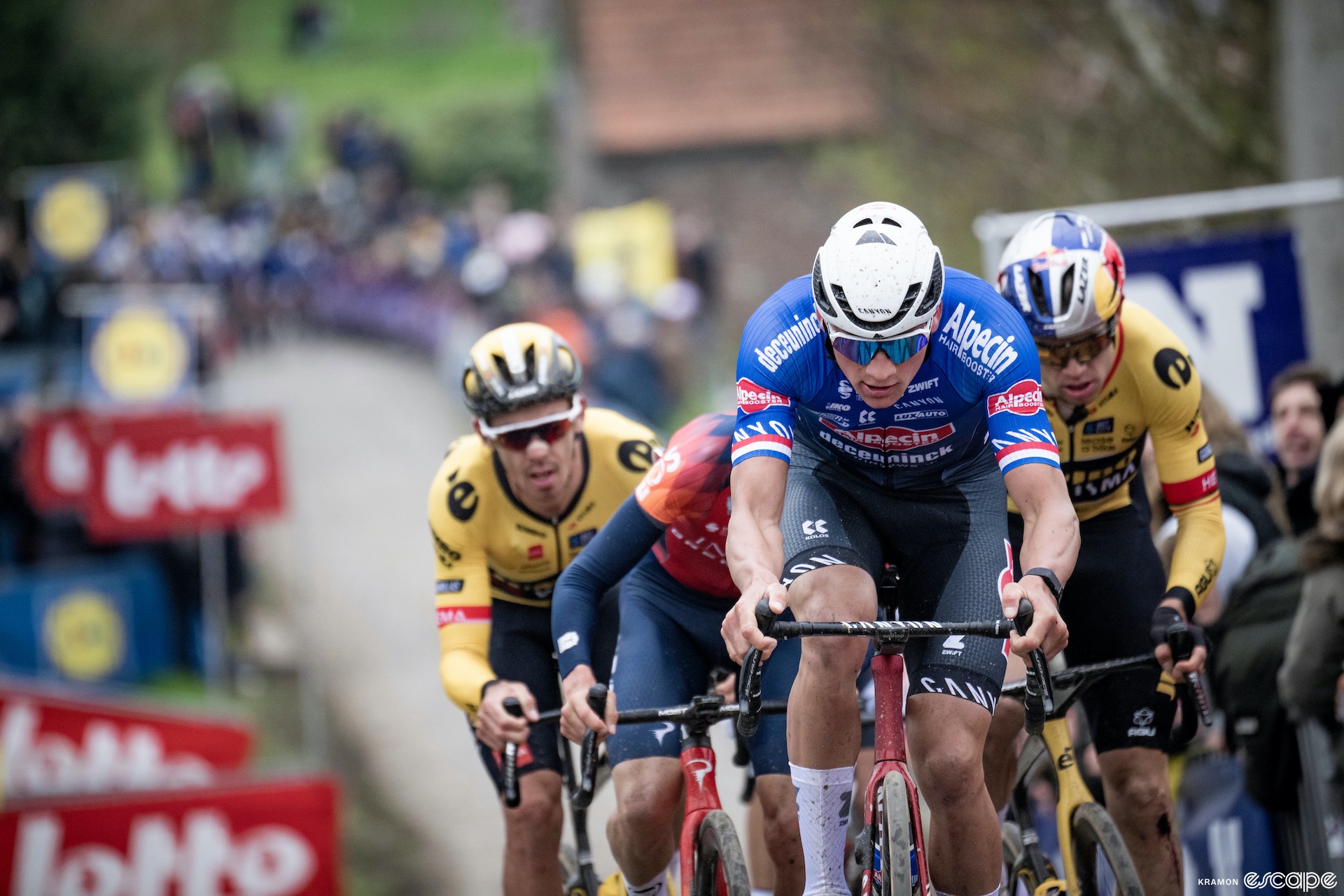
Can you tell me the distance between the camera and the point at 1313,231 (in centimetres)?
983

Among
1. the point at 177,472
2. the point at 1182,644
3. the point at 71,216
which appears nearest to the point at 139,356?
the point at 71,216

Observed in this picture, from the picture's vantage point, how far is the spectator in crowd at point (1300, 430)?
23.4 feet

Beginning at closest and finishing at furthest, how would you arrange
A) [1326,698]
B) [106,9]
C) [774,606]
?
[774,606] < [1326,698] < [106,9]

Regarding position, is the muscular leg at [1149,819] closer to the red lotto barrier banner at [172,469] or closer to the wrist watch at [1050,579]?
the wrist watch at [1050,579]

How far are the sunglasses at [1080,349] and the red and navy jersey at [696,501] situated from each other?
1196 mm

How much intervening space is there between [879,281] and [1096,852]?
2.25 meters

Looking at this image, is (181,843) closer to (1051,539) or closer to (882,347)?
(882,347)

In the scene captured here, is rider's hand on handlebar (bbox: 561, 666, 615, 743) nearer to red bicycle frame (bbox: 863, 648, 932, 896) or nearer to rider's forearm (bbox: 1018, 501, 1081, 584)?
red bicycle frame (bbox: 863, 648, 932, 896)

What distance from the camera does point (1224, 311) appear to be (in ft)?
27.6

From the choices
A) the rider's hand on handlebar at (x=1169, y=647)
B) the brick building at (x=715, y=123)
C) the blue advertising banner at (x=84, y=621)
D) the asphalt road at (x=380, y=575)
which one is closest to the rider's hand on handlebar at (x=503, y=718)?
the rider's hand on handlebar at (x=1169, y=647)

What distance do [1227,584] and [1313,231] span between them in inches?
153

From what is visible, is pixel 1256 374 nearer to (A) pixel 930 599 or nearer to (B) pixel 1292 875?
(B) pixel 1292 875

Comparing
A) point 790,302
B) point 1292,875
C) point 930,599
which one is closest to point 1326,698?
point 1292,875

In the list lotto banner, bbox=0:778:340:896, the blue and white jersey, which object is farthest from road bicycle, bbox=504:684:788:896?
lotto banner, bbox=0:778:340:896
